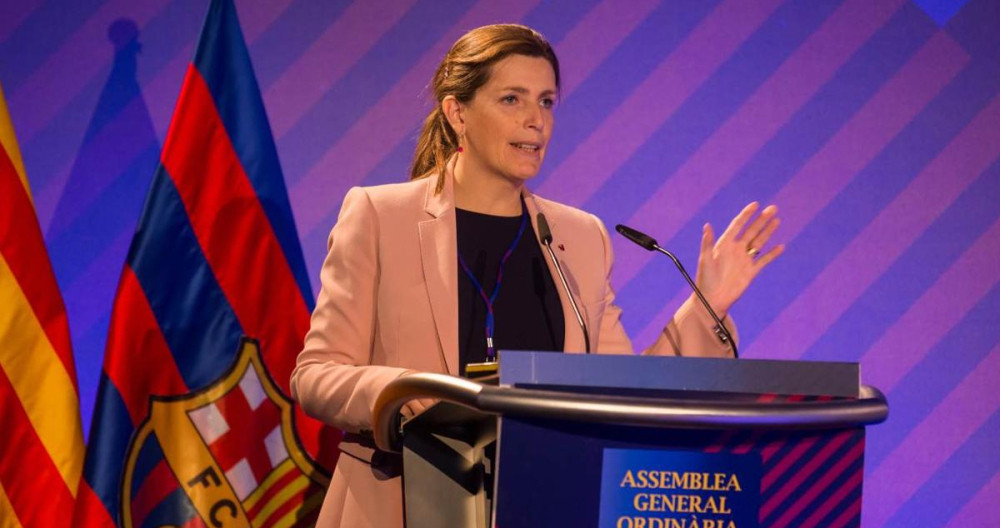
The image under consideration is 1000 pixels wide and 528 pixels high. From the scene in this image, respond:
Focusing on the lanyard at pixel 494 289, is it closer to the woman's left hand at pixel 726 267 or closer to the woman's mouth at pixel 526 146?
the woman's mouth at pixel 526 146

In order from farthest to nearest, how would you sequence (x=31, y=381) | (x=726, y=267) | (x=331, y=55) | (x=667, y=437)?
(x=331, y=55)
(x=31, y=381)
(x=726, y=267)
(x=667, y=437)

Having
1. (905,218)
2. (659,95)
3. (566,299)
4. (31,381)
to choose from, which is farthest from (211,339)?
(905,218)

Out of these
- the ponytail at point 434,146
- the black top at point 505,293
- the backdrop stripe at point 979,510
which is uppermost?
the ponytail at point 434,146

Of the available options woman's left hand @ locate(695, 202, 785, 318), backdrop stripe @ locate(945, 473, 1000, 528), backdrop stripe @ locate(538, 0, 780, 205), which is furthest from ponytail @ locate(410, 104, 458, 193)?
backdrop stripe @ locate(945, 473, 1000, 528)

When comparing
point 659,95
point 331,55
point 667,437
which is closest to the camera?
point 667,437

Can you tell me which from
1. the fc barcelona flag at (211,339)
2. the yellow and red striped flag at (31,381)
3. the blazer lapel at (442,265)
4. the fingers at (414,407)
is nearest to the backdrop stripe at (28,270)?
the yellow and red striped flag at (31,381)

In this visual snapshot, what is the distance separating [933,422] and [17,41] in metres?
2.99

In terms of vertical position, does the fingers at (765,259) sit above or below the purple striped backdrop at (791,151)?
below

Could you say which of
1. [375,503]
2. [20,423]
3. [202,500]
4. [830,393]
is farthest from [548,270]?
[20,423]

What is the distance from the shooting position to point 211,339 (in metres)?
2.66

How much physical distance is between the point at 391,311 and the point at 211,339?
0.92m

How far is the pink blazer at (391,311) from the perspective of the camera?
1774 mm

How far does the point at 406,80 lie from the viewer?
3.17 m

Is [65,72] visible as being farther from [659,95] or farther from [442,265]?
[659,95]
